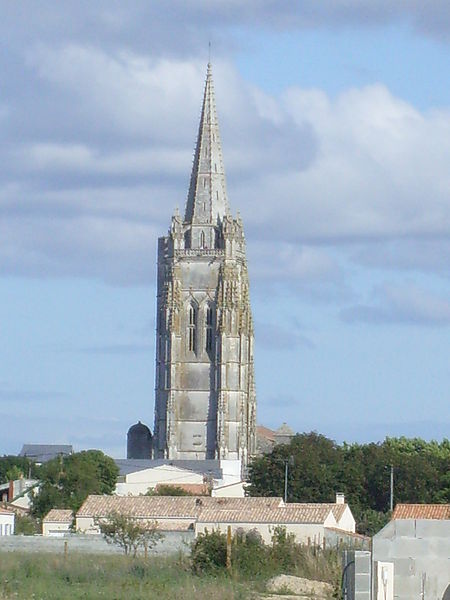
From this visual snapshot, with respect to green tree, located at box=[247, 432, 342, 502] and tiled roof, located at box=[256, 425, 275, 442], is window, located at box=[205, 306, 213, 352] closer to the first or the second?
tiled roof, located at box=[256, 425, 275, 442]

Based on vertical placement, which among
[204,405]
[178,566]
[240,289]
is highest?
[240,289]

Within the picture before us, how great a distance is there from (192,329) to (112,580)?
297 feet

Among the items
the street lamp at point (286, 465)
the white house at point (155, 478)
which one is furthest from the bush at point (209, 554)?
the white house at point (155, 478)

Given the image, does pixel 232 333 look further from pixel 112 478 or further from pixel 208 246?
pixel 112 478

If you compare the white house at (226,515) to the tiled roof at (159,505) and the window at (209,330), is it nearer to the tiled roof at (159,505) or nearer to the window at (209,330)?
the tiled roof at (159,505)

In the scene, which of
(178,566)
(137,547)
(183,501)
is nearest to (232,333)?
(183,501)

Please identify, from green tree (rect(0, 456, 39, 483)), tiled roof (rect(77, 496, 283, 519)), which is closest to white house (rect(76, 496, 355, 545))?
tiled roof (rect(77, 496, 283, 519))

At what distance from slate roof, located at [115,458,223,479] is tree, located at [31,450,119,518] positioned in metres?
29.7

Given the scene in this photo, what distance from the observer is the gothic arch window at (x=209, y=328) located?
423ft

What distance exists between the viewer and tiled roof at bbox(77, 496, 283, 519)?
63.3 metres

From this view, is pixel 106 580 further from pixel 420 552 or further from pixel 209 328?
pixel 209 328

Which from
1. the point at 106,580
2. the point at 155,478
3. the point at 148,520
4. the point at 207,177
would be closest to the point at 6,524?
the point at 148,520

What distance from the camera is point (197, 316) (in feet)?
423

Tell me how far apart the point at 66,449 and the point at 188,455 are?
755 inches
